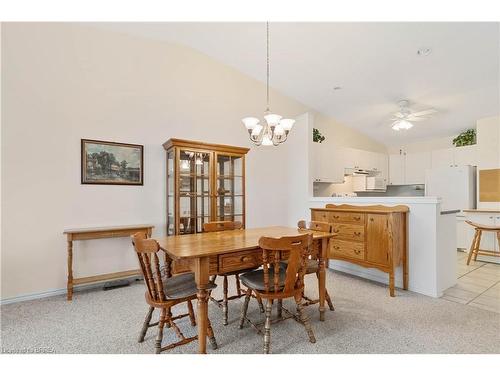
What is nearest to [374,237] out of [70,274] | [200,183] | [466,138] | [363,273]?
[363,273]

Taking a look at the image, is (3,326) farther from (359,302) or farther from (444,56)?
(444,56)

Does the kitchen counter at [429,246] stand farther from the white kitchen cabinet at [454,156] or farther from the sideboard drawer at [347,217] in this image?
the white kitchen cabinet at [454,156]

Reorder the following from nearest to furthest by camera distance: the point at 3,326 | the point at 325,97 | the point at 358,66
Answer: the point at 3,326 → the point at 358,66 → the point at 325,97

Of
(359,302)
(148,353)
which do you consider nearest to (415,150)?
(359,302)

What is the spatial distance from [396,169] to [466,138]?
1.45 m

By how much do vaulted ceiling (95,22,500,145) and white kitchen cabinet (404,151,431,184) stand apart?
104 cm

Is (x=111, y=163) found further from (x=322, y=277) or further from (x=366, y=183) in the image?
(x=366, y=183)

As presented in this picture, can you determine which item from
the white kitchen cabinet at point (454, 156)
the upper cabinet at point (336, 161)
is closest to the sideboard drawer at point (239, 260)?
the upper cabinet at point (336, 161)

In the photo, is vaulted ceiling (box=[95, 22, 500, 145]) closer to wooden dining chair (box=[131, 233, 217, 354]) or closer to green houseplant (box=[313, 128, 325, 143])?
green houseplant (box=[313, 128, 325, 143])

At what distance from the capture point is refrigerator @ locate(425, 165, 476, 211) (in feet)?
15.9

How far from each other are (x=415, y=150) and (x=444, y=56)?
346 centimetres

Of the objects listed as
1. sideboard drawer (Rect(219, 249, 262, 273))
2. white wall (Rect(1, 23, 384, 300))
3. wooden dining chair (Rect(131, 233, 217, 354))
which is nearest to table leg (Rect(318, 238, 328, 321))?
sideboard drawer (Rect(219, 249, 262, 273))

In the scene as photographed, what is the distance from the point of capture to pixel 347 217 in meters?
3.33
